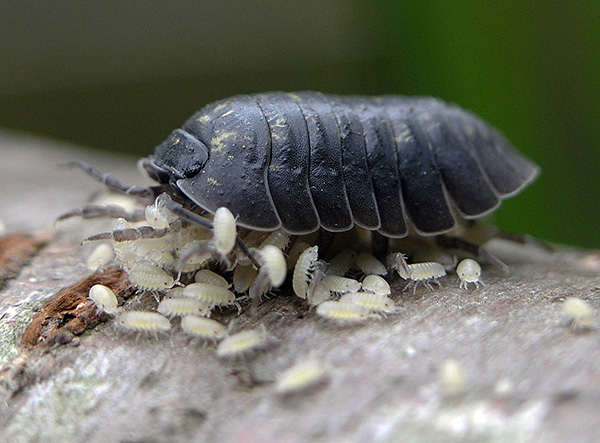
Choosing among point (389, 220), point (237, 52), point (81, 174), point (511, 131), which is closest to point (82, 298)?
point (389, 220)

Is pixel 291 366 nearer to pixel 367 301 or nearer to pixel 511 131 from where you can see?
pixel 367 301

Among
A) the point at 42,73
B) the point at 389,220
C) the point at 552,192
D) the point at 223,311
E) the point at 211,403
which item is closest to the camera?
the point at 211,403

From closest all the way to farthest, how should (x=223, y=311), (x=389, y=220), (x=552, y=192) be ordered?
(x=223, y=311) → (x=389, y=220) → (x=552, y=192)

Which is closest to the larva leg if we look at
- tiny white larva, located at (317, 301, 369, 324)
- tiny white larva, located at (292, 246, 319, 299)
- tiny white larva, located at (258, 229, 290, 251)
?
tiny white larva, located at (258, 229, 290, 251)

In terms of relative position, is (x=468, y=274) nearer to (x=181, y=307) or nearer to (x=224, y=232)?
(x=224, y=232)

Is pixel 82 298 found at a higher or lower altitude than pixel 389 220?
lower

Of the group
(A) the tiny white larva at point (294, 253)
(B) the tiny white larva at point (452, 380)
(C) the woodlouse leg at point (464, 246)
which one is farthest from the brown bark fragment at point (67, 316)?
(C) the woodlouse leg at point (464, 246)
